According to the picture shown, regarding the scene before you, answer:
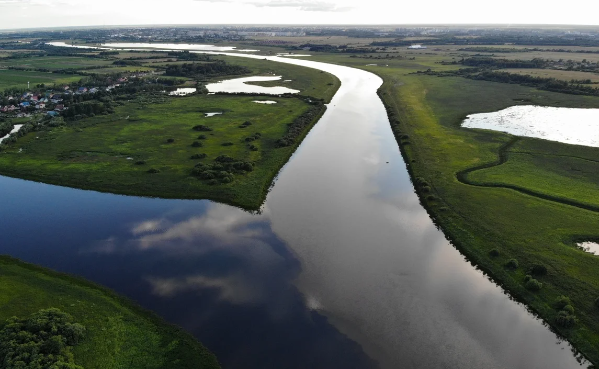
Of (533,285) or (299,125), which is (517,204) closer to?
(533,285)

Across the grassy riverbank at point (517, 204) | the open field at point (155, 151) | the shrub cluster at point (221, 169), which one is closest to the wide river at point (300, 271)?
the grassy riverbank at point (517, 204)

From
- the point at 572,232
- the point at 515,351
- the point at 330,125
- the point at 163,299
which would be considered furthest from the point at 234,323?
the point at 330,125

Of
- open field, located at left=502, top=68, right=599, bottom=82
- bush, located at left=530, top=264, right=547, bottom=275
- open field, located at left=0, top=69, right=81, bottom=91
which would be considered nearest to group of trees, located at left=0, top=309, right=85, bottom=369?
bush, located at left=530, top=264, right=547, bottom=275

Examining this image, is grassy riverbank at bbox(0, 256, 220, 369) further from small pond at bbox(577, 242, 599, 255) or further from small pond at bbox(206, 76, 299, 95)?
small pond at bbox(206, 76, 299, 95)

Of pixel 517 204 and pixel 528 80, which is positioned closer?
pixel 517 204

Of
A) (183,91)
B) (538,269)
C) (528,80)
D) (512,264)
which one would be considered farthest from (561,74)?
(538,269)

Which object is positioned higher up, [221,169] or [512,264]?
[221,169]
